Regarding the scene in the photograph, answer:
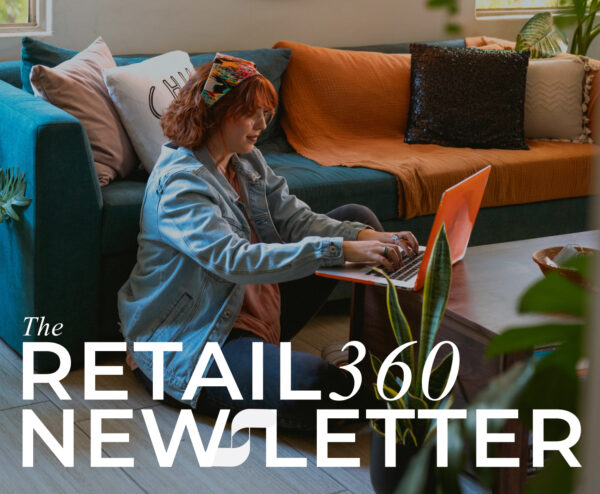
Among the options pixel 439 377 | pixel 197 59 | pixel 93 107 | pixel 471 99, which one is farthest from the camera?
pixel 471 99

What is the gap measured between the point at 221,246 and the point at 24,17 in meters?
1.76

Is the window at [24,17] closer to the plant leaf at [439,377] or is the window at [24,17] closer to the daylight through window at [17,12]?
the daylight through window at [17,12]

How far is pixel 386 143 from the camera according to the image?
351 cm

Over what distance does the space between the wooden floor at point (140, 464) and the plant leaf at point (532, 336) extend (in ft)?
5.21

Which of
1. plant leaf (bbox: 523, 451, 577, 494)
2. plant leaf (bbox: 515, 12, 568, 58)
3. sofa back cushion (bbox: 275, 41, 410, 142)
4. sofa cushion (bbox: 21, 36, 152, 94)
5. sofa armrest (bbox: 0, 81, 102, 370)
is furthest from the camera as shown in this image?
plant leaf (bbox: 515, 12, 568, 58)

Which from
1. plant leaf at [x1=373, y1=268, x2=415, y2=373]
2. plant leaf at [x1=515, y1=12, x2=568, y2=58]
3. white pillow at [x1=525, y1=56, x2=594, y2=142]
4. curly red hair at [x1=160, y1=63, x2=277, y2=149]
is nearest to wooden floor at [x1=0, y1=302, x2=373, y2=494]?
plant leaf at [x1=373, y1=268, x2=415, y2=373]

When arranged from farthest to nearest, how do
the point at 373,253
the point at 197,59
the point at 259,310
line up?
1. the point at 197,59
2. the point at 259,310
3. the point at 373,253

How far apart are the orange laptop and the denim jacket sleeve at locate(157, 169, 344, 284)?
50 mm

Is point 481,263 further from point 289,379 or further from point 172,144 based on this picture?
point 172,144

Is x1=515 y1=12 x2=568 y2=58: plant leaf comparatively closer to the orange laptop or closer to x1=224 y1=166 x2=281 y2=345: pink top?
the orange laptop

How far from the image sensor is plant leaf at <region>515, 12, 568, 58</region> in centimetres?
382

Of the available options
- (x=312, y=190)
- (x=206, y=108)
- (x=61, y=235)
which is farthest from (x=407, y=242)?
(x=61, y=235)

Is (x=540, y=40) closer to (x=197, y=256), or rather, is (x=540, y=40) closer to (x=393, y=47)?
(x=393, y=47)

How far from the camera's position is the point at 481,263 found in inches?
86.1
